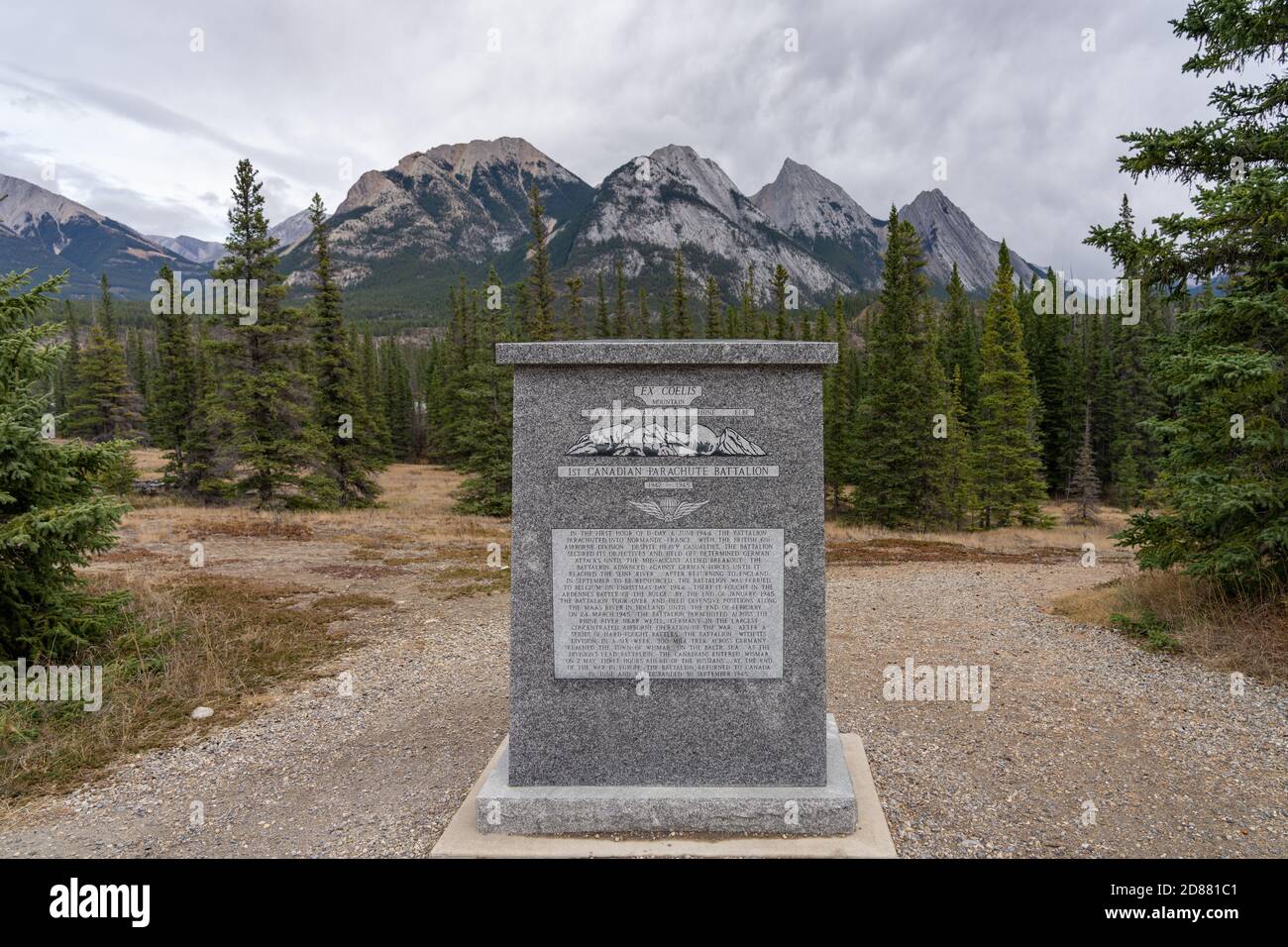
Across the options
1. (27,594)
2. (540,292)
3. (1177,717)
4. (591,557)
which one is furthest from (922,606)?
(540,292)

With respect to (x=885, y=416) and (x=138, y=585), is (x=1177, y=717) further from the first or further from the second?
(x=885, y=416)

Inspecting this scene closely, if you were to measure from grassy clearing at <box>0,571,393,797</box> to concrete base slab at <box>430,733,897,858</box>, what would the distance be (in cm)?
354

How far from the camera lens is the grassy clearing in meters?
5.89

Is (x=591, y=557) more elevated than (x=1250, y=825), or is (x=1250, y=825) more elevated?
(x=591, y=557)

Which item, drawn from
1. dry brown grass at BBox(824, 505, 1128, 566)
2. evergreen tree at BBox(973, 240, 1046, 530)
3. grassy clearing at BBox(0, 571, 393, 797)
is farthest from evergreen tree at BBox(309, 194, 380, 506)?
evergreen tree at BBox(973, 240, 1046, 530)

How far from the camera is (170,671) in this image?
25.3 feet

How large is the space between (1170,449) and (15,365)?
1376 cm

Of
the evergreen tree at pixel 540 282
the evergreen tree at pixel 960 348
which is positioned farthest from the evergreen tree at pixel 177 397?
the evergreen tree at pixel 960 348

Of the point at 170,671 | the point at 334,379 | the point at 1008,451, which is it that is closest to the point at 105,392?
the point at 334,379

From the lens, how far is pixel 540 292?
3266cm

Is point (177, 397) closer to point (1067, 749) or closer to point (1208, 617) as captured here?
point (1067, 749)

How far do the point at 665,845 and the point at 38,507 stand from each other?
6.94m

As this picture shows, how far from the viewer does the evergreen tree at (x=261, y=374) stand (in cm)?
2394

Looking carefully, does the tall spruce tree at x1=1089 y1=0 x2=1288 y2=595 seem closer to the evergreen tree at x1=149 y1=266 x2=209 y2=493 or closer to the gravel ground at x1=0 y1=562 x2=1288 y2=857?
the gravel ground at x1=0 y1=562 x2=1288 y2=857
